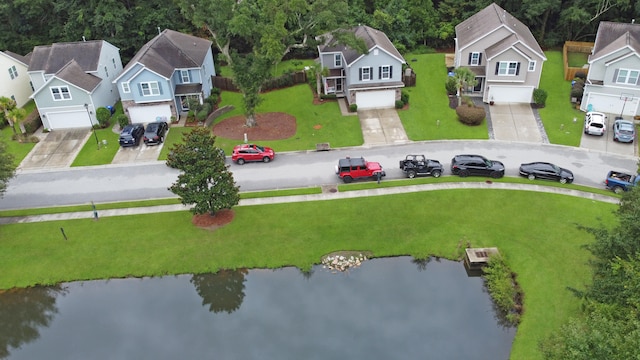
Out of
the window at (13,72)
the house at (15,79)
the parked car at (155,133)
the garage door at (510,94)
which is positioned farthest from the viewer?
the window at (13,72)

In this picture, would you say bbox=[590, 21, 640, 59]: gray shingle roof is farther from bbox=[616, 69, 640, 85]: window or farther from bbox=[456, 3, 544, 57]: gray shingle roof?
bbox=[456, 3, 544, 57]: gray shingle roof

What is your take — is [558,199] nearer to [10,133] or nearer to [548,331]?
[548,331]

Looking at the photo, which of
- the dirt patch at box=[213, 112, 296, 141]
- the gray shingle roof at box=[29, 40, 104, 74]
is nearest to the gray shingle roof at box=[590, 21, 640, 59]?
the dirt patch at box=[213, 112, 296, 141]

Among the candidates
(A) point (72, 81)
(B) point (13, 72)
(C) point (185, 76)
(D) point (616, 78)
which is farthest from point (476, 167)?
(B) point (13, 72)

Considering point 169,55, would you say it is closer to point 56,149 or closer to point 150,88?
point 150,88

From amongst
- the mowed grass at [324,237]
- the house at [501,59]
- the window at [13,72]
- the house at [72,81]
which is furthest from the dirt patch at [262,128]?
the window at [13,72]

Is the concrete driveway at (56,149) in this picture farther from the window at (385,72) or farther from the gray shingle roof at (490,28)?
the gray shingle roof at (490,28)

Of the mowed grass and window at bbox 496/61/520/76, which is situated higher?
window at bbox 496/61/520/76
